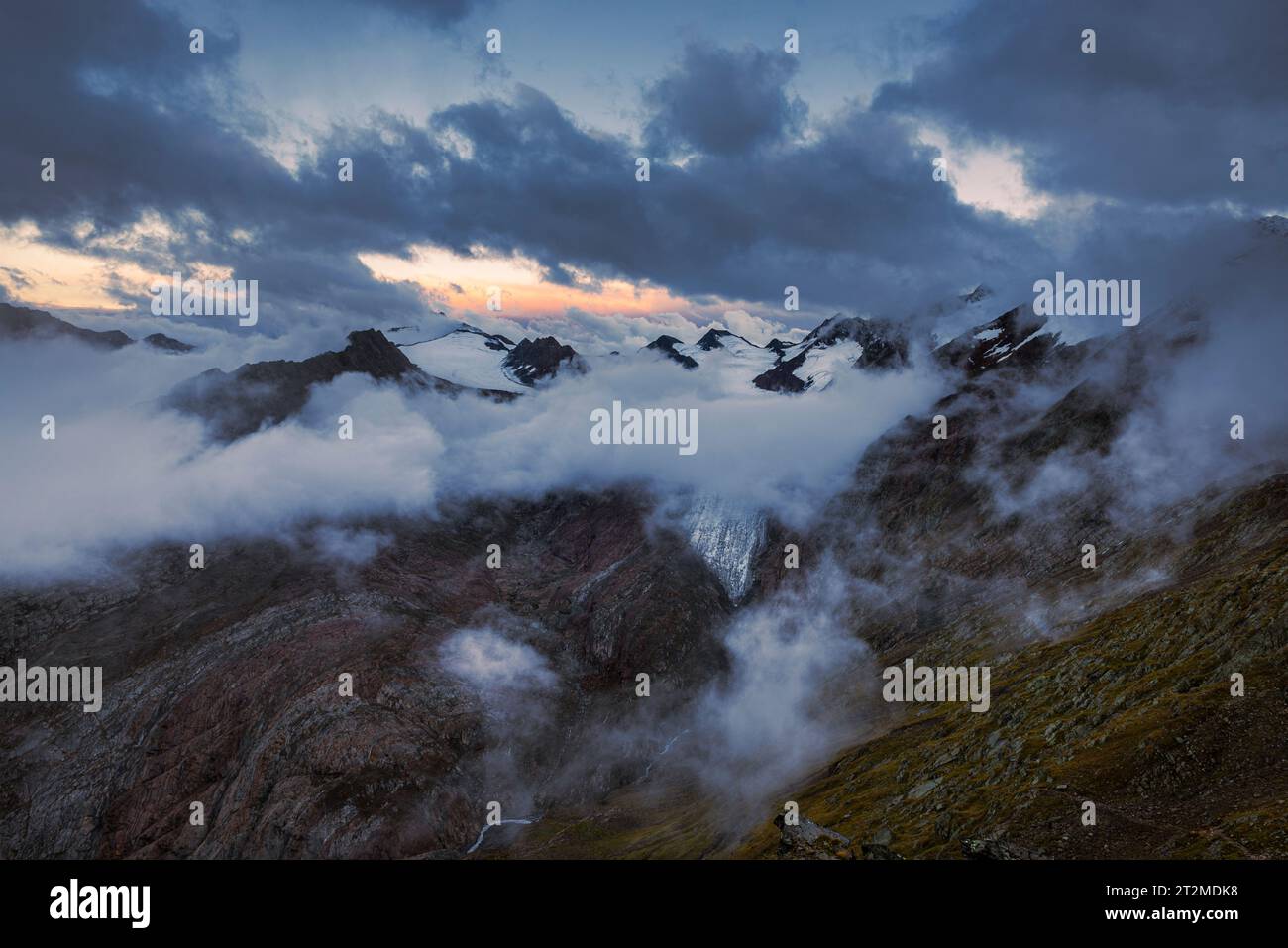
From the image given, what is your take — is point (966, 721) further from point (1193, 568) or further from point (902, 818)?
point (1193, 568)
